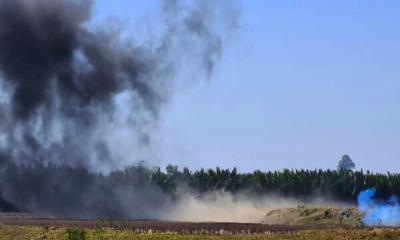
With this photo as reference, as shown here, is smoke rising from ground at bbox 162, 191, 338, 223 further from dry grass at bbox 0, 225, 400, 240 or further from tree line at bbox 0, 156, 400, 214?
dry grass at bbox 0, 225, 400, 240

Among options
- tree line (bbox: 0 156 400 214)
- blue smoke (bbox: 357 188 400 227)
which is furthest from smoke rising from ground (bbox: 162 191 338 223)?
blue smoke (bbox: 357 188 400 227)

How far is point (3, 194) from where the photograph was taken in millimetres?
97062

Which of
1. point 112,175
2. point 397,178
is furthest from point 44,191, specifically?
point 397,178

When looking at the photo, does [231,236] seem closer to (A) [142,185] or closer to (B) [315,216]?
(B) [315,216]

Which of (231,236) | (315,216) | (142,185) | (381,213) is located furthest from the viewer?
(142,185)

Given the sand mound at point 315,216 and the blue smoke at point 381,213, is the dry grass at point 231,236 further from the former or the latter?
the sand mound at point 315,216

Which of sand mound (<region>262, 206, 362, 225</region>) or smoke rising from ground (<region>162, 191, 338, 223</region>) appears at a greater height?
smoke rising from ground (<region>162, 191, 338, 223</region>)

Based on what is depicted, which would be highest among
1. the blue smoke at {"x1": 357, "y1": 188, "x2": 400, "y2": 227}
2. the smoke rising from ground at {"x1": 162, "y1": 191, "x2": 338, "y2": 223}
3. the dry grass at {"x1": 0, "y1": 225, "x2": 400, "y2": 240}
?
the smoke rising from ground at {"x1": 162, "y1": 191, "x2": 338, "y2": 223}

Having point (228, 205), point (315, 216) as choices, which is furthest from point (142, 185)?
point (315, 216)

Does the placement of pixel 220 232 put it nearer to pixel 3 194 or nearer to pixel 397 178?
pixel 3 194

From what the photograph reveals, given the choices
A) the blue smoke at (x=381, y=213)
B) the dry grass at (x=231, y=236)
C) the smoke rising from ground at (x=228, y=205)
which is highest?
the smoke rising from ground at (x=228, y=205)

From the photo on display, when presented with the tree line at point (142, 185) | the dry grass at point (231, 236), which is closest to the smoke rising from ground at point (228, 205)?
the tree line at point (142, 185)

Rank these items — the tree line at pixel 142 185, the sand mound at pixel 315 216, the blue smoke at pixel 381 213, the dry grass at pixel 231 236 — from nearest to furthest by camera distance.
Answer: the dry grass at pixel 231 236
the blue smoke at pixel 381 213
the sand mound at pixel 315 216
the tree line at pixel 142 185

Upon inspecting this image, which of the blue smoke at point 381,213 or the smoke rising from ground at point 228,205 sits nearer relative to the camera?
the blue smoke at point 381,213
